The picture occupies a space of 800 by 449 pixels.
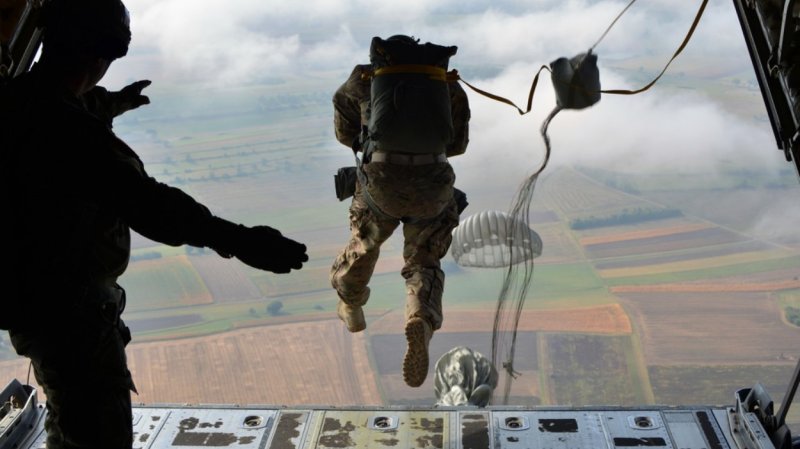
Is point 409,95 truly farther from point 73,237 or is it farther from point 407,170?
point 73,237

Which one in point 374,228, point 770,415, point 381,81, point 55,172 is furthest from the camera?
point 770,415

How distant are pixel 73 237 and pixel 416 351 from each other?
3163 mm

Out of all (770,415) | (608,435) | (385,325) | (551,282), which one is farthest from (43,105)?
→ (551,282)

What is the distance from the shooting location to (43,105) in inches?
137

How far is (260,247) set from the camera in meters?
3.30

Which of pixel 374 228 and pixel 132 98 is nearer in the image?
pixel 132 98

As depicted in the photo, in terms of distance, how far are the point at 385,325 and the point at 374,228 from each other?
21.4 metres

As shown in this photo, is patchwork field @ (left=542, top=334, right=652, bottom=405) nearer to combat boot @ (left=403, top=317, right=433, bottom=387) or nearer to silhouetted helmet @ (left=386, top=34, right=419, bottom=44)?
combat boot @ (left=403, top=317, right=433, bottom=387)

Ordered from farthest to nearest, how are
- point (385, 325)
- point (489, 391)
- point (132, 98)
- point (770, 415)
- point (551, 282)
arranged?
point (551, 282)
point (385, 325)
point (489, 391)
point (770, 415)
point (132, 98)

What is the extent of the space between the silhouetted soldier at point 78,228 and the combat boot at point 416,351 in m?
2.79

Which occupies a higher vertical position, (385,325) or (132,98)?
(132,98)

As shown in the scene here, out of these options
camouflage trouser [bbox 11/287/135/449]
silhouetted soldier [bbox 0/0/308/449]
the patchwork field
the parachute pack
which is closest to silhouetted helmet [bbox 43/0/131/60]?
silhouetted soldier [bbox 0/0/308/449]

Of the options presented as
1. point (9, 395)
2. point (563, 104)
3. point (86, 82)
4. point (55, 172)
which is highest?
point (86, 82)

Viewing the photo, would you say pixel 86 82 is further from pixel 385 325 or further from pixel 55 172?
pixel 385 325
